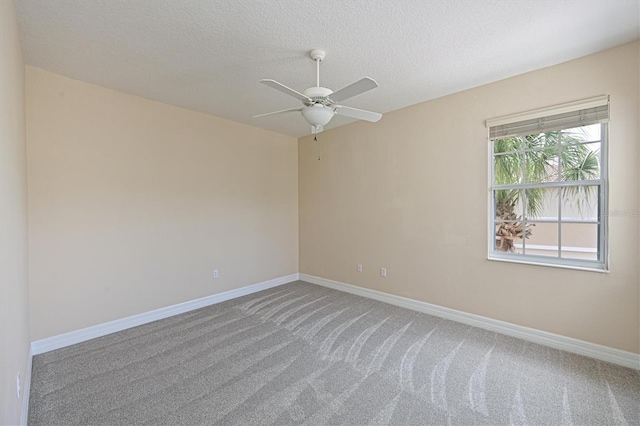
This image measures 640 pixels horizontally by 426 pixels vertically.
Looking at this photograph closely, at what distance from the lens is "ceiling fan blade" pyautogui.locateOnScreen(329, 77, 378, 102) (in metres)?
1.92

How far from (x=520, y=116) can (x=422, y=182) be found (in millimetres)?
1233

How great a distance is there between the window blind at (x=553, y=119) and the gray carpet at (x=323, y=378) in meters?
2.18

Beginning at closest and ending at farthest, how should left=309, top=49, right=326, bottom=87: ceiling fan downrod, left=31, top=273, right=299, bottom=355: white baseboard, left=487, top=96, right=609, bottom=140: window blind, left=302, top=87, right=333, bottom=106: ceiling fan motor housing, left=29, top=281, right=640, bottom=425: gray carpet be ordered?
left=29, top=281, right=640, bottom=425: gray carpet
left=302, top=87, right=333, bottom=106: ceiling fan motor housing
left=309, top=49, right=326, bottom=87: ceiling fan downrod
left=487, top=96, right=609, bottom=140: window blind
left=31, top=273, right=299, bottom=355: white baseboard

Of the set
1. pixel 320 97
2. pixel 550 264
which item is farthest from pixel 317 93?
pixel 550 264

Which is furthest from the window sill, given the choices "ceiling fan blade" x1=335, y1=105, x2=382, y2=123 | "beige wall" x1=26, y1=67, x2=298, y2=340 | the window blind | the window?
"beige wall" x1=26, y1=67, x2=298, y2=340

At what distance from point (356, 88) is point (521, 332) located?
9.85 ft

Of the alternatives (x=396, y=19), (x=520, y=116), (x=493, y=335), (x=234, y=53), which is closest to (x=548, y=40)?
(x=520, y=116)

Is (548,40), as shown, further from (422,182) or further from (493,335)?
(493,335)

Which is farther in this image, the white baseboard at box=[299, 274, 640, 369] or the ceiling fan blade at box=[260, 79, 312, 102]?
the white baseboard at box=[299, 274, 640, 369]

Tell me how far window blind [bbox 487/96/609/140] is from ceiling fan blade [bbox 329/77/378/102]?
6.21ft

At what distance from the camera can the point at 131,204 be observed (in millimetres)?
3344

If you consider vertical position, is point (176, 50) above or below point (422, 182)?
above

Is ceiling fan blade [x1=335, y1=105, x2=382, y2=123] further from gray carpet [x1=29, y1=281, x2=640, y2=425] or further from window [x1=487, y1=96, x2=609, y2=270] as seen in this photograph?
gray carpet [x1=29, y1=281, x2=640, y2=425]

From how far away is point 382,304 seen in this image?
4023mm
